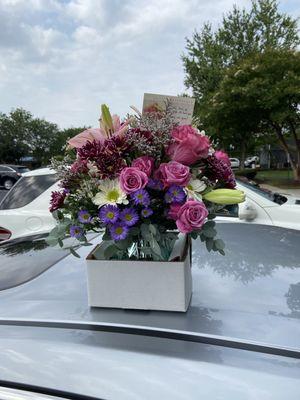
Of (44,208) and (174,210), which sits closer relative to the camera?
(174,210)

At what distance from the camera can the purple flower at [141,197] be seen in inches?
52.9

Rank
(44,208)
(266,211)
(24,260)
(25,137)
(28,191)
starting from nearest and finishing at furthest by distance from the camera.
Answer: (24,260)
(266,211)
(44,208)
(28,191)
(25,137)

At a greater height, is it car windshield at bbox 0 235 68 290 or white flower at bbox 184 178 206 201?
white flower at bbox 184 178 206 201

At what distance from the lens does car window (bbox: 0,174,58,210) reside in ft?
17.8

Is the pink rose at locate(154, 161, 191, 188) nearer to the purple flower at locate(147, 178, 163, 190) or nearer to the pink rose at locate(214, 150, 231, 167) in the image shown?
the purple flower at locate(147, 178, 163, 190)

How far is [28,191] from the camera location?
546 centimetres

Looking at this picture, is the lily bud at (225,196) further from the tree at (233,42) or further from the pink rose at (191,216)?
the tree at (233,42)

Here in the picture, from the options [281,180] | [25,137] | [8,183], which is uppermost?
[25,137]

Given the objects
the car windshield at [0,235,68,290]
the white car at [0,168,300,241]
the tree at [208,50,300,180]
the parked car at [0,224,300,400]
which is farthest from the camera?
the tree at [208,50,300,180]

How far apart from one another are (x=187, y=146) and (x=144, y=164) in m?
0.15

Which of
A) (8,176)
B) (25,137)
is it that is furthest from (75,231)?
(25,137)

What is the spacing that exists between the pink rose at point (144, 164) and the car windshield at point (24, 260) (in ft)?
2.24

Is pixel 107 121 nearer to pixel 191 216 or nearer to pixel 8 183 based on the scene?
pixel 191 216

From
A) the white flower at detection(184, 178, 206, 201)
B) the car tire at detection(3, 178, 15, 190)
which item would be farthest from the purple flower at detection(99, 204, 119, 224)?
the car tire at detection(3, 178, 15, 190)
